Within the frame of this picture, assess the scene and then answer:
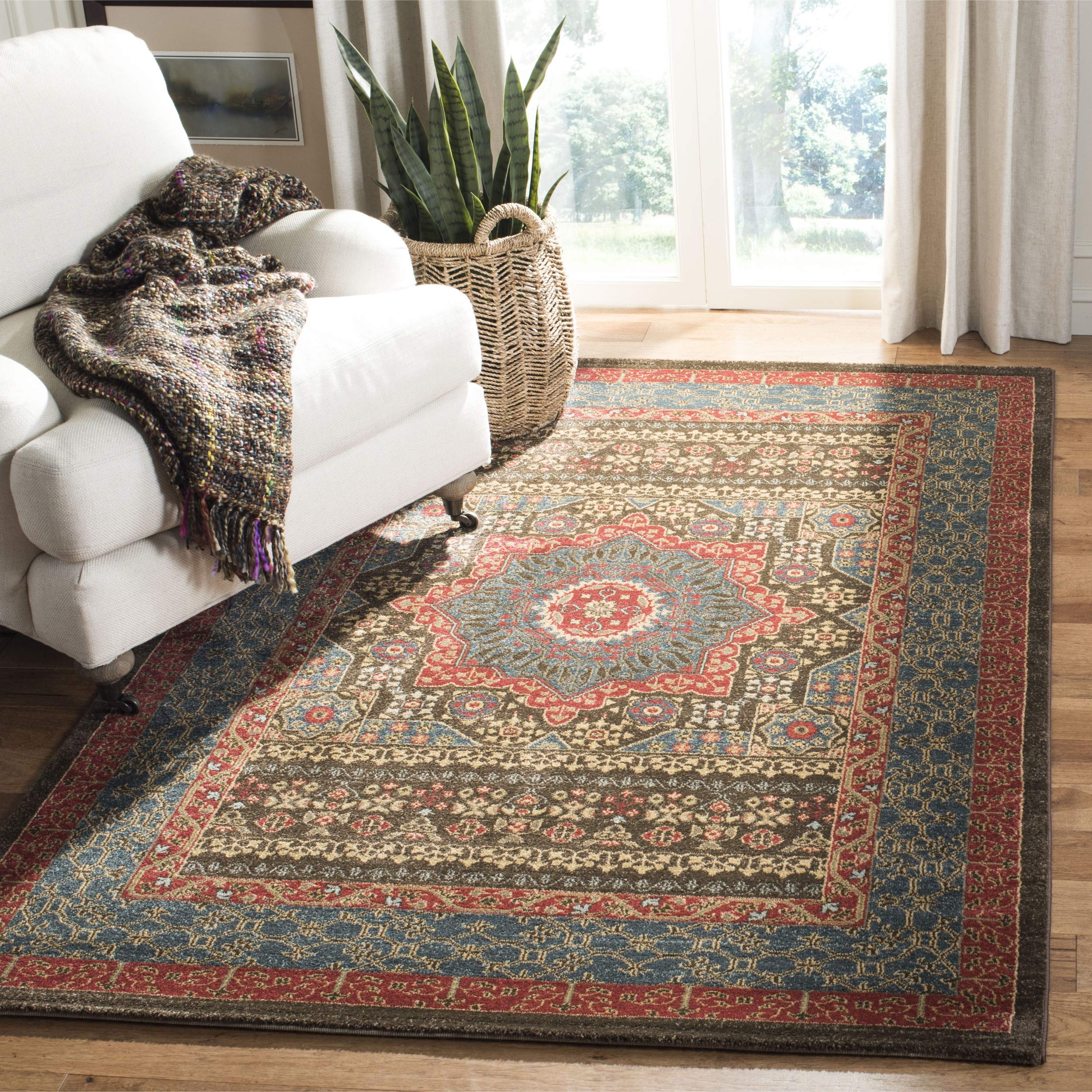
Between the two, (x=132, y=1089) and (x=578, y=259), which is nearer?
(x=132, y=1089)

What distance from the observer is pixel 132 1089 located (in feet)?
4.98

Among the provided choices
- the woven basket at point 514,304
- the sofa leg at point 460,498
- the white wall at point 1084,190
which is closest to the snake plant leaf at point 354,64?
the woven basket at point 514,304

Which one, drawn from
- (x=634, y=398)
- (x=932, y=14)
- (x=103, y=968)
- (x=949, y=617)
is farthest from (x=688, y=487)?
(x=103, y=968)

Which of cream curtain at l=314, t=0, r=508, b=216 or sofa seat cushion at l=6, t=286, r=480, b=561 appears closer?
sofa seat cushion at l=6, t=286, r=480, b=561

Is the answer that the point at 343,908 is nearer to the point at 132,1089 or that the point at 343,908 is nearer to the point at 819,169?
the point at 132,1089

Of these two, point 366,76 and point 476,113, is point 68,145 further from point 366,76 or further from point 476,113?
point 476,113

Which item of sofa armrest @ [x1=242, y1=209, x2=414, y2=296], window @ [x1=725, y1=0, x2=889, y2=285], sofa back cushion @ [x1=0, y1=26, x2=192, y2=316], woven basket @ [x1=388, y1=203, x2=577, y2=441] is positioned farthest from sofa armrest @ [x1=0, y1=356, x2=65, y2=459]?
window @ [x1=725, y1=0, x2=889, y2=285]

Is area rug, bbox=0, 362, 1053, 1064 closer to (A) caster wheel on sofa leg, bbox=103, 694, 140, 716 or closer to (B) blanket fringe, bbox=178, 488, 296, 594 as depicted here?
(A) caster wheel on sofa leg, bbox=103, 694, 140, 716

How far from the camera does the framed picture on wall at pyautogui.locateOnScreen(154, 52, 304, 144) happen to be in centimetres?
353

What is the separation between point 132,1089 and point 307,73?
2729mm

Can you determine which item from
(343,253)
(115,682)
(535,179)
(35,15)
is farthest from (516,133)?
(35,15)

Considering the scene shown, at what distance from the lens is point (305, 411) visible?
218 cm

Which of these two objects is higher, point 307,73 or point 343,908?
point 307,73

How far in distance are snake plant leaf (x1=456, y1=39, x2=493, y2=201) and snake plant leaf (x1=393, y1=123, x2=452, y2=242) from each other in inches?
5.3
